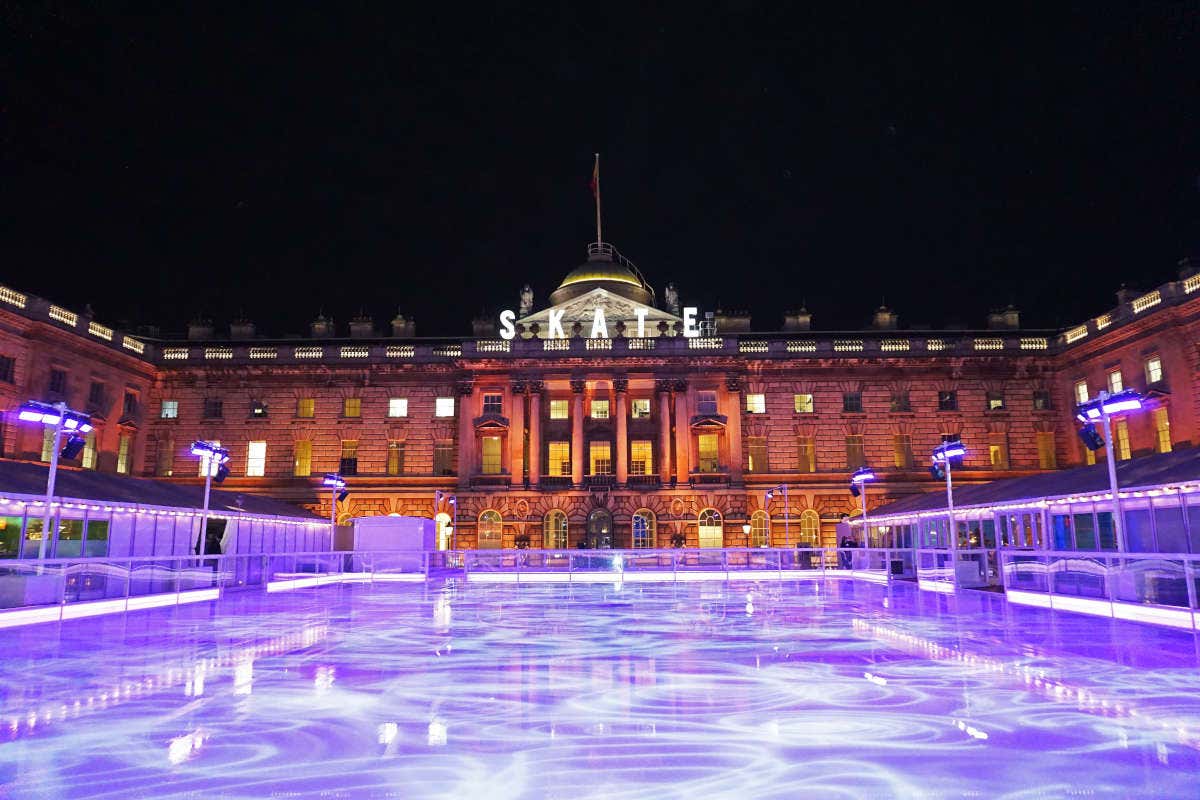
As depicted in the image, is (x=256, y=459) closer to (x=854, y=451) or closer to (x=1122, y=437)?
(x=854, y=451)

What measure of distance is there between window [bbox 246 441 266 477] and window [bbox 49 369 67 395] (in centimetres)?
1220

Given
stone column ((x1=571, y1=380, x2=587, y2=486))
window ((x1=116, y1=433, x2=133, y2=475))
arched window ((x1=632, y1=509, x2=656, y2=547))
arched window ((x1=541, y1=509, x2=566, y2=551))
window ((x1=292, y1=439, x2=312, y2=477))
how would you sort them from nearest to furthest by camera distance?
window ((x1=116, y1=433, x2=133, y2=475)) → arched window ((x1=632, y1=509, x2=656, y2=547)) → arched window ((x1=541, y1=509, x2=566, y2=551)) → stone column ((x1=571, y1=380, x2=587, y2=486)) → window ((x1=292, y1=439, x2=312, y2=477))

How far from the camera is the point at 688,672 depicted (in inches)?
403

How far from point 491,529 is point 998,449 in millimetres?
35666

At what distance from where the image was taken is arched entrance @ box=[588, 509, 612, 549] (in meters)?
53.5

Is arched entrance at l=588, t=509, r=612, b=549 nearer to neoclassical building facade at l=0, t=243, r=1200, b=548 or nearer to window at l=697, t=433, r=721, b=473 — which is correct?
neoclassical building facade at l=0, t=243, r=1200, b=548

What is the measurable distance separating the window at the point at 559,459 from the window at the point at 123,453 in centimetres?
2863

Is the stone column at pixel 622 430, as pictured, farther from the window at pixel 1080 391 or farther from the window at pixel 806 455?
the window at pixel 1080 391

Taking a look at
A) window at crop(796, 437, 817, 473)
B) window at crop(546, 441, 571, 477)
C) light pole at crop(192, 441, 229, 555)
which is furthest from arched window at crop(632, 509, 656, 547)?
light pole at crop(192, 441, 229, 555)

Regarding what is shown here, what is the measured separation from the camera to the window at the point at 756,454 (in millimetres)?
55094

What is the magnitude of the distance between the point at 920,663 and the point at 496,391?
4744cm

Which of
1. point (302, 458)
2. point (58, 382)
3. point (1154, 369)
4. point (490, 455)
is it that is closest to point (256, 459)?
point (302, 458)

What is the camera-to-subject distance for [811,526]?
5403cm

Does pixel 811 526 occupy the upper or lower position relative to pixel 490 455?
lower
